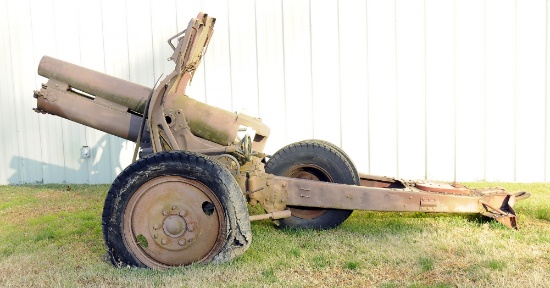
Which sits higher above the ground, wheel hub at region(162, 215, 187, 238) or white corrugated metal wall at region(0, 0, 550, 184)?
white corrugated metal wall at region(0, 0, 550, 184)

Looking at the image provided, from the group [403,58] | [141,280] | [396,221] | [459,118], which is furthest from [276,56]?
[141,280]

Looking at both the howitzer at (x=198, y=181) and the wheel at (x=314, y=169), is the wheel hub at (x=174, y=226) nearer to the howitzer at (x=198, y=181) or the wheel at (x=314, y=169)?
the howitzer at (x=198, y=181)

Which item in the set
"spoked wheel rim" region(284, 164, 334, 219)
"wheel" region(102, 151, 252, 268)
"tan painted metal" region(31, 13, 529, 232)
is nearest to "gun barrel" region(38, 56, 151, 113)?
"tan painted metal" region(31, 13, 529, 232)

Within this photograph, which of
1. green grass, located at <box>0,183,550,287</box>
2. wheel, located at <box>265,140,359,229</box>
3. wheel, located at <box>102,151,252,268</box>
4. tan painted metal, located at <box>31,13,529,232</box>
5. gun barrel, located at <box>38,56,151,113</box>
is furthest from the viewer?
wheel, located at <box>265,140,359,229</box>

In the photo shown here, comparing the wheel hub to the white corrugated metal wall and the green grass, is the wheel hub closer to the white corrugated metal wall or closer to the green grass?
the green grass

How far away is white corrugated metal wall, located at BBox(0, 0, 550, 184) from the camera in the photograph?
24.3ft

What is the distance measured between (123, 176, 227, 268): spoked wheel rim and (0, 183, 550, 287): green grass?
0.46 feet

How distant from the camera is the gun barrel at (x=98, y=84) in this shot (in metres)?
4.71

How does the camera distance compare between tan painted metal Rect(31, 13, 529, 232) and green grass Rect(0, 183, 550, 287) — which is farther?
tan painted metal Rect(31, 13, 529, 232)

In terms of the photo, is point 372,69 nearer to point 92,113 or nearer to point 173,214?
point 92,113

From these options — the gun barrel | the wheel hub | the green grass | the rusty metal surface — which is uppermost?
the gun barrel

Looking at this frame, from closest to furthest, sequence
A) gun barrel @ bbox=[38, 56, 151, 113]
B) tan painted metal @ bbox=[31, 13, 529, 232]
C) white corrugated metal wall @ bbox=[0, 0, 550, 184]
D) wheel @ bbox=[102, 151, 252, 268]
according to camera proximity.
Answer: wheel @ bbox=[102, 151, 252, 268], tan painted metal @ bbox=[31, 13, 529, 232], gun barrel @ bbox=[38, 56, 151, 113], white corrugated metal wall @ bbox=[0, 0, 550, 184]

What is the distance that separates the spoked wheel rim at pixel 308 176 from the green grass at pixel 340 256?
22 cm

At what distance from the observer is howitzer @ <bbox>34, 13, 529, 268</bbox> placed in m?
3.74
